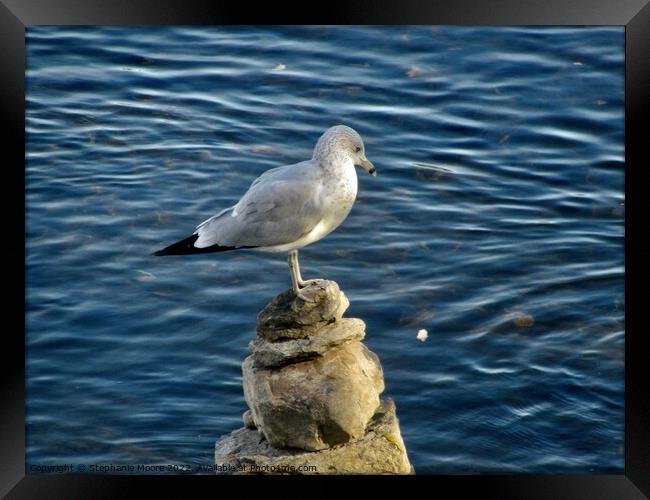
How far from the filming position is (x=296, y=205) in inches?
277

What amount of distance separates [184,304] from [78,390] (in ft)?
4.63

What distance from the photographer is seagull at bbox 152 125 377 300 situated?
6961mm

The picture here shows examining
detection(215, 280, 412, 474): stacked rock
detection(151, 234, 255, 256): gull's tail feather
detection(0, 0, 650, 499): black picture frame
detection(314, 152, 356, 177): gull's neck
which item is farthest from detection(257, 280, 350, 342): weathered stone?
detection(0, 0, 650, 499): black picture frame

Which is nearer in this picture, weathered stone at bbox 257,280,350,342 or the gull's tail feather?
weathered stone at bbox 257,280,350,342

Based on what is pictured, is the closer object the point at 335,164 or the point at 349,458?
the point at 335,164

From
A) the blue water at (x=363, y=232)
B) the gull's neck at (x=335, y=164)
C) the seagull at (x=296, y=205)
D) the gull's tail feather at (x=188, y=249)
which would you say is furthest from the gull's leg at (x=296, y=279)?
the blue water at (x=363, y=232)

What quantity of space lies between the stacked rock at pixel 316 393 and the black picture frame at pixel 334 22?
17 centimetres

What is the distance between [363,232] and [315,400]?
4.56 metres

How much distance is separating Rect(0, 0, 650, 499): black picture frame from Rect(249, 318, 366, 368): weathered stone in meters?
0.80

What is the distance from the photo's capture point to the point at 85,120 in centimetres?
1153

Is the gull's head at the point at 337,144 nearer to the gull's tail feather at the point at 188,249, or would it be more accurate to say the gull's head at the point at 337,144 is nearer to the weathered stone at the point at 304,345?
the gull's tail feather at the point at 188,249

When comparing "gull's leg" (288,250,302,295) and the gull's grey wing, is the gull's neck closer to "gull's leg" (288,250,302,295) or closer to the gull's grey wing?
the gull's grey wing

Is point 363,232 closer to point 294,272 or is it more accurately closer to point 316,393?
point 294,272

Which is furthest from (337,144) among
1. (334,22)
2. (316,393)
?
(316,393)
